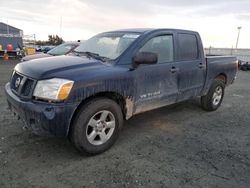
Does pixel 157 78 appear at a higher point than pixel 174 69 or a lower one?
lower

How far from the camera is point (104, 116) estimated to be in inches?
137

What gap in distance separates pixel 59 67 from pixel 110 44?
1.25 m

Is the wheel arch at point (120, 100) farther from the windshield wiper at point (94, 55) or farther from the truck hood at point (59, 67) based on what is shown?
the windshield wiper at point (94, 55)

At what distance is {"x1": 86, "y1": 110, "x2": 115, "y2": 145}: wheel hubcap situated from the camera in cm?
339

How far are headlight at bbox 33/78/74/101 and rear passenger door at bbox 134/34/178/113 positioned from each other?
3.99 feet

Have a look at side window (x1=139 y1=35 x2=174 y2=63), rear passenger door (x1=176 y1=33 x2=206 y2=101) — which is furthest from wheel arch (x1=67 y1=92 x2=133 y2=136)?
rear passenger door (x1=176 y1=33 x2=206 y2=101)

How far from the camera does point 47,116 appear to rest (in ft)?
9.63

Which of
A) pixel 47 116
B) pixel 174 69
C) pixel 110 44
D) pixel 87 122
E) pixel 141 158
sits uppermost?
pixel 110 44

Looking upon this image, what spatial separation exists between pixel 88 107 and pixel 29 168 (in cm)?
110

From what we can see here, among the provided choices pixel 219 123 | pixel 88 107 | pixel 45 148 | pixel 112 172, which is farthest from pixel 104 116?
pixel 219 123

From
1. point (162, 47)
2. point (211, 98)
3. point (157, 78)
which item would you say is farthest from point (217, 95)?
point (157, 78)

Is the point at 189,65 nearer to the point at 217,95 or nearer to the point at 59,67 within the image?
the point at 217,95

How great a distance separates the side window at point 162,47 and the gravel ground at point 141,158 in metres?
1.39

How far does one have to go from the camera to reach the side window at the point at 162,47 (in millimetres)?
4125
